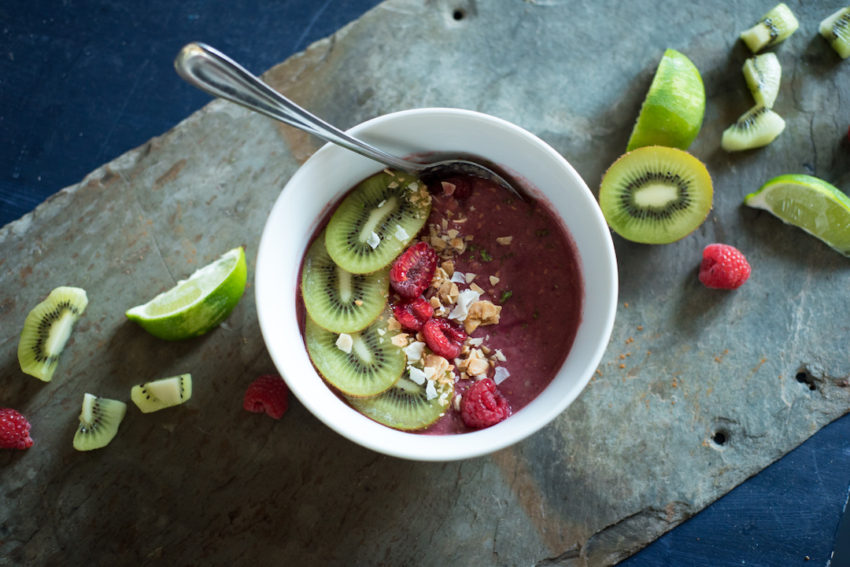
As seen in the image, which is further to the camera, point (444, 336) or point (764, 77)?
point (764, 77)

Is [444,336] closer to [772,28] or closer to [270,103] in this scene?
[270,103]

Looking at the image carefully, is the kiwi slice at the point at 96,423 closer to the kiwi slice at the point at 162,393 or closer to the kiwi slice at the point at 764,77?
the kiwi slice at the point at 162,393

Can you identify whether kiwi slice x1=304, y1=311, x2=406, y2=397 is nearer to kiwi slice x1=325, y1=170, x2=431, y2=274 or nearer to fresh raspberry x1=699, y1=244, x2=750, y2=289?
kiwi slice x1=325, y1=170, x2=431, y2=274

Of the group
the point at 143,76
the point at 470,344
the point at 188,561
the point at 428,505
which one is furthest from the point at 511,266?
the point at 143,76

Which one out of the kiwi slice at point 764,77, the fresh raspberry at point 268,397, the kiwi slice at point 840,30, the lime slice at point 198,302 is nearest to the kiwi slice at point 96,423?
the lime slice at point 198,302

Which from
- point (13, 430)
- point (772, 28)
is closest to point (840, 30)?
point (772, 28)

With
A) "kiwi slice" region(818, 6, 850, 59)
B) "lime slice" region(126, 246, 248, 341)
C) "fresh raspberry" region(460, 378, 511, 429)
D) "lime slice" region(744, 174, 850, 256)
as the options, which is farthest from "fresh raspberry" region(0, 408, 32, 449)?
"kiwi slice" region(818, 6, 850, 59)
